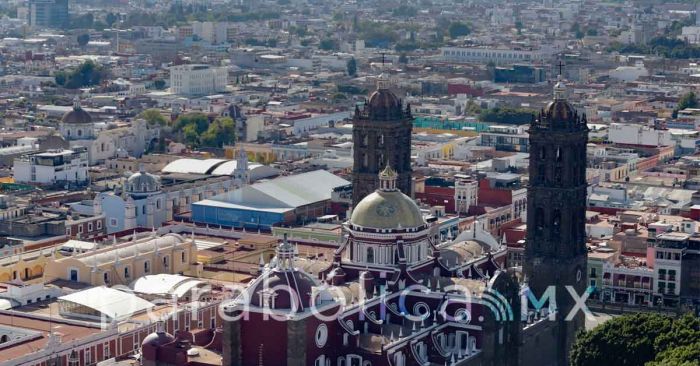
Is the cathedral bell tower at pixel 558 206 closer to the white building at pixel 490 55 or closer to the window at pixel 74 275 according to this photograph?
the window at pixel 74 275

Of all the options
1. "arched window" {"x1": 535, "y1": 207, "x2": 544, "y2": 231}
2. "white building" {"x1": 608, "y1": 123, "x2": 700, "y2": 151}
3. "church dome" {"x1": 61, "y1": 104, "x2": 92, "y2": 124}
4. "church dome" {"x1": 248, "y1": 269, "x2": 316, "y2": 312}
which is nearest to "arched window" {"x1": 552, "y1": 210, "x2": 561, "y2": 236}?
"arched window" {"x1": 535, "y1": 207, "x2": 544, "y2": 231}

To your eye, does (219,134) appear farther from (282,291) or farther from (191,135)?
(282,291)

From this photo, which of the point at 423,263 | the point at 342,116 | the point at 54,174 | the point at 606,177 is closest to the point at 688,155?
the point at 606,177

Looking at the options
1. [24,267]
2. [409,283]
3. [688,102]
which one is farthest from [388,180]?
[688,102]

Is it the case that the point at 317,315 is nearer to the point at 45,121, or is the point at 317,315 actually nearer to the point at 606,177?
the point at 606,177

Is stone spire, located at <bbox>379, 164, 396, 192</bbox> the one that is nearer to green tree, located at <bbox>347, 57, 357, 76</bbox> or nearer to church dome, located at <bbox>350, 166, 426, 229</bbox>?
church dome, located at <bbox>350, 166, 426, 229</bbox>
